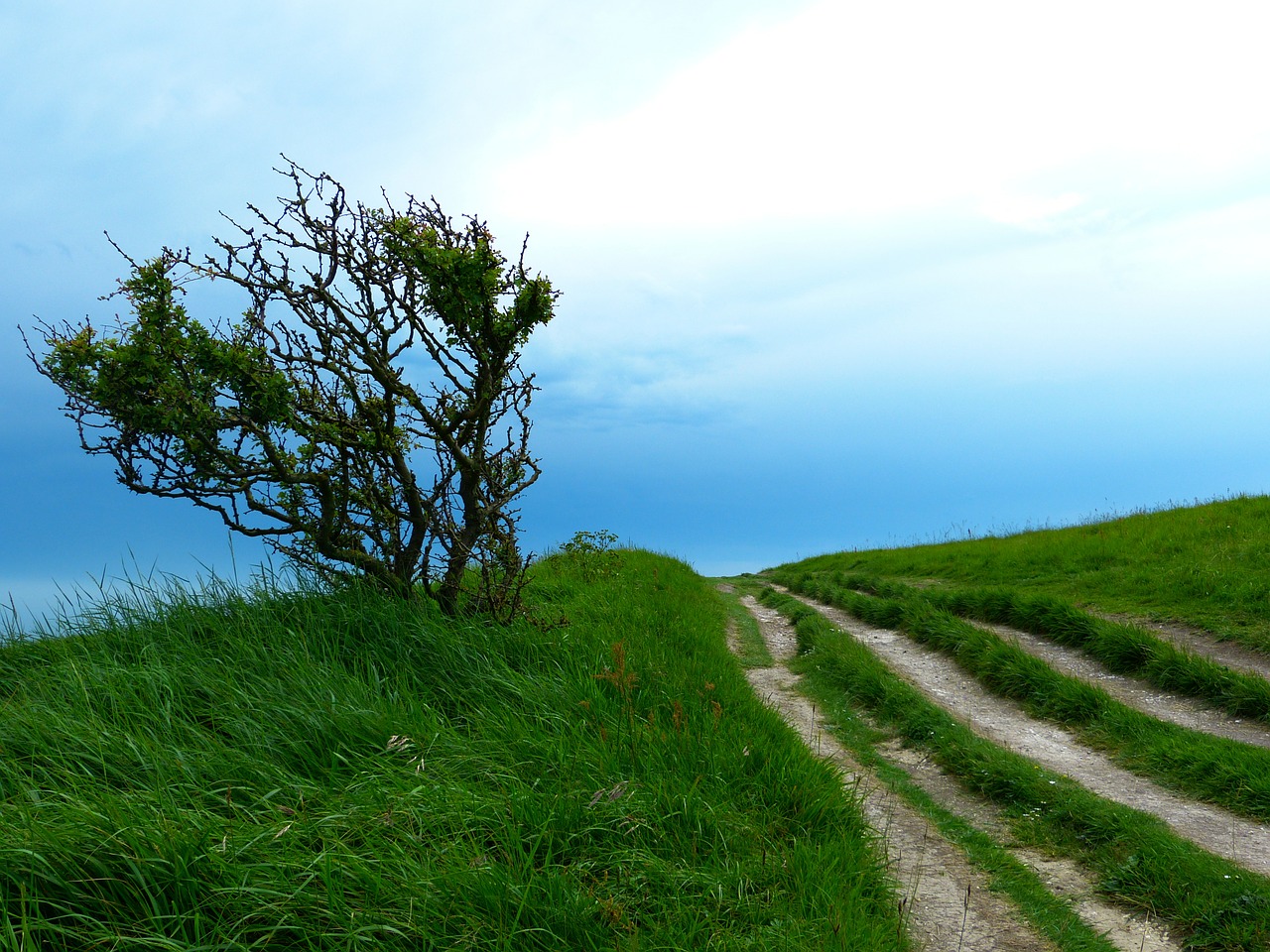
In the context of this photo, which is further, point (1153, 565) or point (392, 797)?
point (1153, 565)

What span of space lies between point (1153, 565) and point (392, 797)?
17.1 meters

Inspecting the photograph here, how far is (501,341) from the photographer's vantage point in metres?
9.04

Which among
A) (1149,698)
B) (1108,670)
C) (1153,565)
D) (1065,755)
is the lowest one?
(1065,755)

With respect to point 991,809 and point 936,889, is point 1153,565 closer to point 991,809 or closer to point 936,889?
point 991,809

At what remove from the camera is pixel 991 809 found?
7781 millimetres

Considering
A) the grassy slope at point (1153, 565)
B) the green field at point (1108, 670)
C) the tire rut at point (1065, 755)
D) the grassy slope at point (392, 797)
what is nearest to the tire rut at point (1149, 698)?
the green field at point (1108, 670)

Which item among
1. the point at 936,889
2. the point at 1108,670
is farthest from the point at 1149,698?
the point at 936,889

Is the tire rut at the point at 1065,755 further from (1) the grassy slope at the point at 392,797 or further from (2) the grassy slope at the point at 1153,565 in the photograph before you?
(2) the grassy slope at the point at 1153,565

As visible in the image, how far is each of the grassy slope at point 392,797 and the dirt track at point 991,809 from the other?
782 millimetres

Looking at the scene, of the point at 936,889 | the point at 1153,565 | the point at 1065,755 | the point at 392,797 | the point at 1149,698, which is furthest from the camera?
the point at 1153,565

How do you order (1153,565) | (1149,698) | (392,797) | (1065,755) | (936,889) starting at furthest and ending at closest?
(1153,565) < (1149,698) < (1065,755) < (936,889) < (392,797)

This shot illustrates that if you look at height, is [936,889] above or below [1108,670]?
below

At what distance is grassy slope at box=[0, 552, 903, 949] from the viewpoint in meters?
3.94

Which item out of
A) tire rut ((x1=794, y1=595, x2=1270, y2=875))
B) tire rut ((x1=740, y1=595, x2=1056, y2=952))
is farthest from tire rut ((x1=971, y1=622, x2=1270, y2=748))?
tire rut ((x1=740, y1=595, x2=1056, y2=952))
